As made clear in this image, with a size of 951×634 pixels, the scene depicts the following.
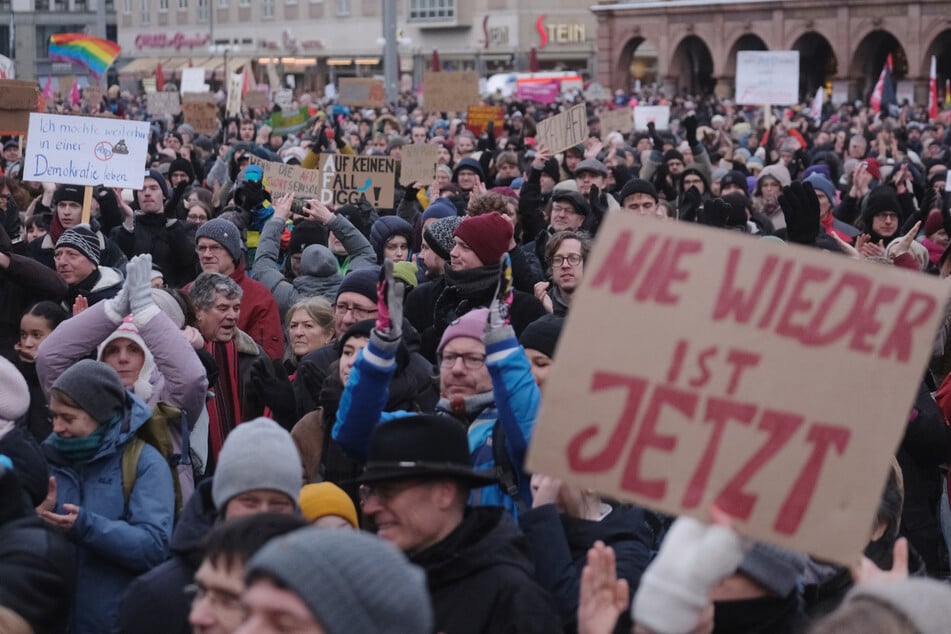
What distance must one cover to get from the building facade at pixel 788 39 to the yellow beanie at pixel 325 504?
41.7 metres

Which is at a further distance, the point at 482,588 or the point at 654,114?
the point at 654,114

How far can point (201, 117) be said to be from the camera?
2286cm

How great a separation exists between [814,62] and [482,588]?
5254 centimetres

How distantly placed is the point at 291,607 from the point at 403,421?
1272mm

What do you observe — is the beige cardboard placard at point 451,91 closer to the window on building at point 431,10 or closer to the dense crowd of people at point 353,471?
the dense crowd of people at point 353,471

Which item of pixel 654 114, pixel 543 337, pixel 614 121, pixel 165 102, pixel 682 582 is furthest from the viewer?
pixel 165 102

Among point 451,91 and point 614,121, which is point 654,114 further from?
point 614,121

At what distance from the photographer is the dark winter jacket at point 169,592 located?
12.2ft

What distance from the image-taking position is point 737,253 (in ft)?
9.62

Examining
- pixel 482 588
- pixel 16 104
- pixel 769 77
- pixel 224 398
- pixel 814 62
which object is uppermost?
pixel 814 62

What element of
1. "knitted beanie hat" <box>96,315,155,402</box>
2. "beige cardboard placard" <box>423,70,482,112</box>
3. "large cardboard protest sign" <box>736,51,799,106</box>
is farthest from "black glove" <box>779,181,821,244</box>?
"large cardboard protest sign" <box>736,51,799,106</box>

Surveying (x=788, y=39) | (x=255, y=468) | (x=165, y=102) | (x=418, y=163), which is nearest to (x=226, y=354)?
(x=255, y=468)

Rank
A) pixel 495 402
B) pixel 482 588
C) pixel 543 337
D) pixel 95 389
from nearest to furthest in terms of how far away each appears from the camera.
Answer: pixel 482 588 < pixel 495 402 < pixel 95 389 < pixel 543 337

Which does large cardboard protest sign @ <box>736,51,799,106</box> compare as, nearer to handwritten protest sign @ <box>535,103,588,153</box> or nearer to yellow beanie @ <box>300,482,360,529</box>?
handwritten protest sign @ <box>535,103,588,153</box>
